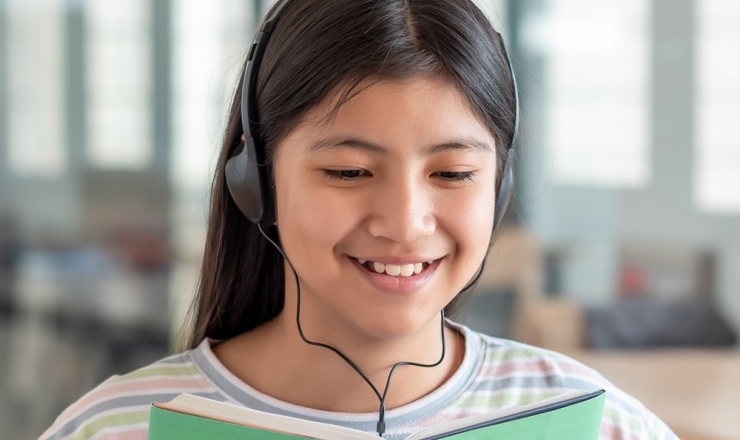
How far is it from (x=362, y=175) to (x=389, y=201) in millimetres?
49

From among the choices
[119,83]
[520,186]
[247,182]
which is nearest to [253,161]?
[247,182]

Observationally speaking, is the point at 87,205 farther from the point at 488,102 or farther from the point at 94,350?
the point at 488,102

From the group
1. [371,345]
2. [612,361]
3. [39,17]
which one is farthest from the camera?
[39,17]

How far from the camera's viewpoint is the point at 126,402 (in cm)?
105

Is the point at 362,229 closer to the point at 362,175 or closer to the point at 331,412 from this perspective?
the point at 362,175

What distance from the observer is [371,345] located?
1.06 m

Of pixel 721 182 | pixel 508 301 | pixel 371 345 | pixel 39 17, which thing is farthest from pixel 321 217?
pixel 508 301

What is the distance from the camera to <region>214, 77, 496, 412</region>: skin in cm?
94

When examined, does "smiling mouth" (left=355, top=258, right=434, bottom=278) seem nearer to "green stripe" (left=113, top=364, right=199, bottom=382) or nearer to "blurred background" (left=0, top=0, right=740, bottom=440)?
"green stripe" (left=113, top=364, right=199, bottom=382)

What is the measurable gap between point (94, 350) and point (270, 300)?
191cm

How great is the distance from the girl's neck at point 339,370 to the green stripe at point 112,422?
0.38 ft

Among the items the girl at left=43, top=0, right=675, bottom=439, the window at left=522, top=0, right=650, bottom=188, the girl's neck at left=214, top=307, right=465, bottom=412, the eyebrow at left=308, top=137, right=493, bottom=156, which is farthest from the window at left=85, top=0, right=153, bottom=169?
the eyebrow at left=308, top=137, right=493, bottom=156

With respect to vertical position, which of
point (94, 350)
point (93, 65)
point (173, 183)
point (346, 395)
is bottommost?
point (94, 350)

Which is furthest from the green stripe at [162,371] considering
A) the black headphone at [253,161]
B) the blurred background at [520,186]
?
the blurred background at [520,186]
